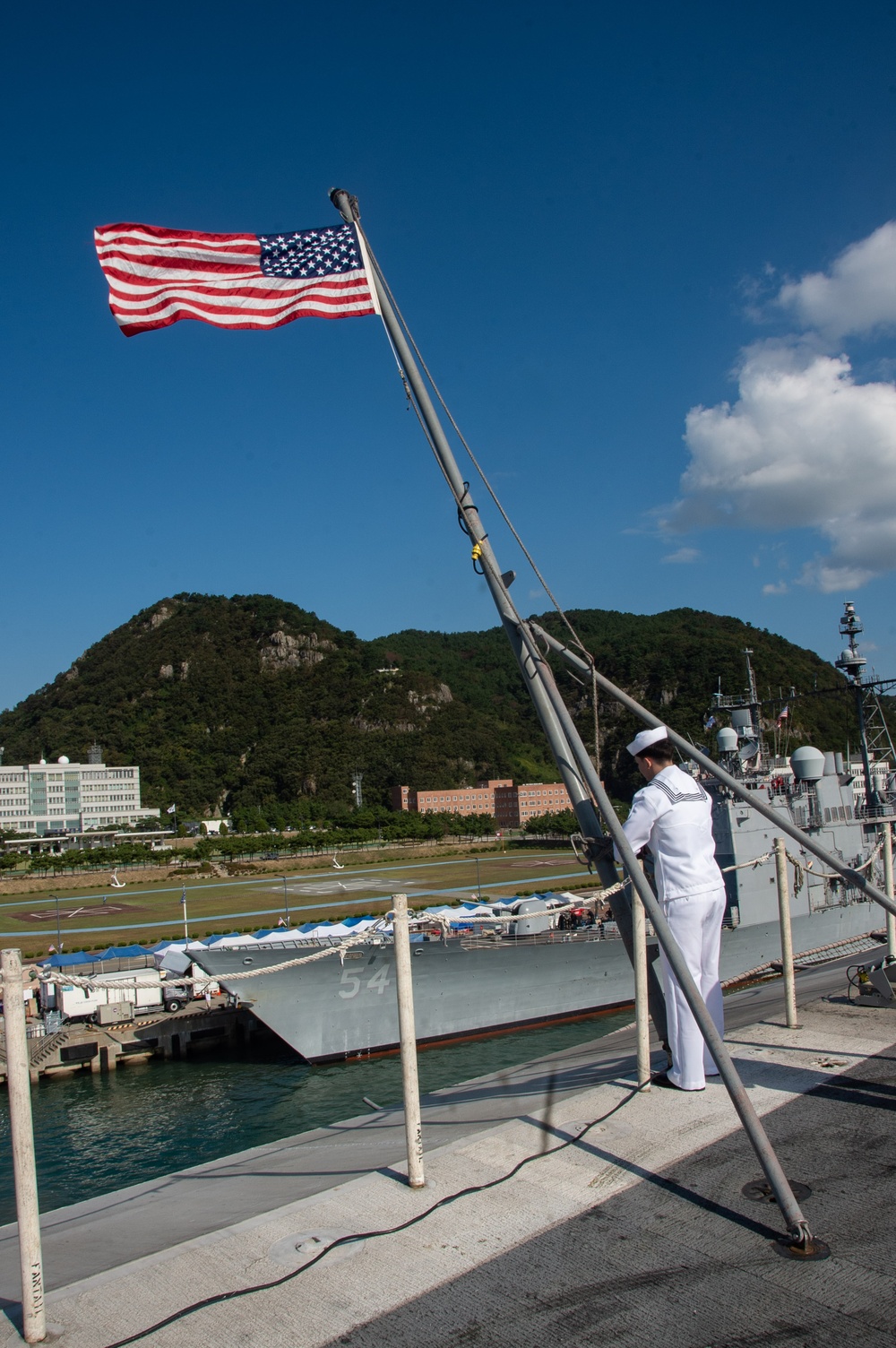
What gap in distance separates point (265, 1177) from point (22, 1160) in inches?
64.4

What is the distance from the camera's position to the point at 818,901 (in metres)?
21.3

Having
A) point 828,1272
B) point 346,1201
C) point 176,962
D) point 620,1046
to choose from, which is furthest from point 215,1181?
point 176,962

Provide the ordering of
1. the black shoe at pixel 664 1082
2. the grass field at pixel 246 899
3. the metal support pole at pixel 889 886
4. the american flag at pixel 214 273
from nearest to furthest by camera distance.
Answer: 1. the black shoe at pixel 664 1082
2. the american flag at pixel 214 273
3. the metal support pole at pixel 889 886
4. the grass field at pixel 246 899

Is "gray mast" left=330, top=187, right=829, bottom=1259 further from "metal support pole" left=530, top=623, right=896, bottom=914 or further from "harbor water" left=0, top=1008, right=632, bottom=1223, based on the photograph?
"harbor water" left=0, top=1008, right=632, bottom=1223

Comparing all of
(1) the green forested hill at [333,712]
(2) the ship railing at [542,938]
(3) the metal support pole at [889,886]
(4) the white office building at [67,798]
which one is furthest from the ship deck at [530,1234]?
(4) the white office building at [67,798]

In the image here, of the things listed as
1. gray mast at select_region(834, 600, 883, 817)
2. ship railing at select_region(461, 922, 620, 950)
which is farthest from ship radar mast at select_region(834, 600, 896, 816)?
ship railing at select_region(461, 922, 620, 950)

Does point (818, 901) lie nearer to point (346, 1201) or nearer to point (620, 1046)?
point (620, 1046)

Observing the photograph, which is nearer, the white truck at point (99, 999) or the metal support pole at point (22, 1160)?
the metal support pole at point (22, 1160)

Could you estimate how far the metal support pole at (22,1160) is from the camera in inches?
97.0

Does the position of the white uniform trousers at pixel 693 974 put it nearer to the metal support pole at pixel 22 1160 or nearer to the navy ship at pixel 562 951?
the metal support pole at pixel 22 1160

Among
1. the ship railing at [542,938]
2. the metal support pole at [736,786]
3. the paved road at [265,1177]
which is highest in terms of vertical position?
the metal support pole at [736,786]

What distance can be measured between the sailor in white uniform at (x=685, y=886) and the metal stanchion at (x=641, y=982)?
0.43 feet

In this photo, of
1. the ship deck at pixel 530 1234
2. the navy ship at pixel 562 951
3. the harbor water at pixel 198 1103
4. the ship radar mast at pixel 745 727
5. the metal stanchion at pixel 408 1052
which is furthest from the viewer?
the ship radar mast at pixel 745 727

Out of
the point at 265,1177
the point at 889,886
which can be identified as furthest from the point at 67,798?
the point at 265,1177
